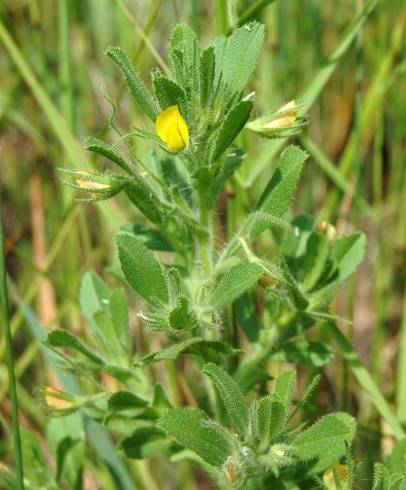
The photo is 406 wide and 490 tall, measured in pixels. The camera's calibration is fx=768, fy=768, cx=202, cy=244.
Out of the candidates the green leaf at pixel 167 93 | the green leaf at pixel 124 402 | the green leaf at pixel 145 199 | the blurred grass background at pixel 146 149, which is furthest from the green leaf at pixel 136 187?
the blurred grass background at pixel 146 149

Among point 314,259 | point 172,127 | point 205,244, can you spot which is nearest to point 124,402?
point 205,244

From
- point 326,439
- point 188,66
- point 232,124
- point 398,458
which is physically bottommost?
point 398,458

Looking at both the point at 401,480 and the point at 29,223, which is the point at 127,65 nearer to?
the point at 401,480

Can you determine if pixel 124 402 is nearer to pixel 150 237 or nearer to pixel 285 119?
pixel 150 237

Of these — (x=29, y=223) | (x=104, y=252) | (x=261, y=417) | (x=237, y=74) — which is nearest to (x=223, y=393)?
(x=261, y=417)

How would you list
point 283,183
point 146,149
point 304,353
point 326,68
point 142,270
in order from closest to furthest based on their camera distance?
1. point 142,270
2. point 283,183
3. point 304,353
4. point 326,68
5. point 146,149

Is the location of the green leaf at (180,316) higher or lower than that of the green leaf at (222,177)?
lower

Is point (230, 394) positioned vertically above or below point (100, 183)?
below

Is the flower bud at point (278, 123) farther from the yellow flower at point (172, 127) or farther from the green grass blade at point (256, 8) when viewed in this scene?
the green grass blade at point (256, 8)
